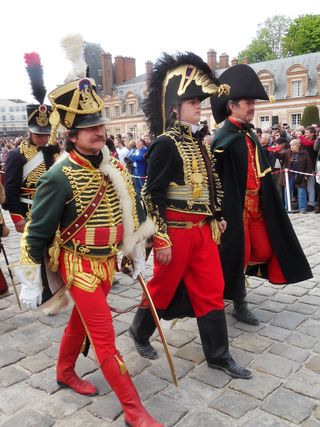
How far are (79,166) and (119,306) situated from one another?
243 cm

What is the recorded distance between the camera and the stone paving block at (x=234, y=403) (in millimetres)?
2846

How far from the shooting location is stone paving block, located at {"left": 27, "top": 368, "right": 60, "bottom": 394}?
10.5 feet

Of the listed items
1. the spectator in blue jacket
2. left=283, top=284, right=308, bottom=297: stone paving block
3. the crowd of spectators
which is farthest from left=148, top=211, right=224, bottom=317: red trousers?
the spectator in blue jacket

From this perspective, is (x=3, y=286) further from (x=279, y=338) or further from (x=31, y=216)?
(x=279, y=338)

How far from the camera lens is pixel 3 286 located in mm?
5070

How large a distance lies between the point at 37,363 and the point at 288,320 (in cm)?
232

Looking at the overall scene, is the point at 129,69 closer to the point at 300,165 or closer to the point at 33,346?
the point at 300,165

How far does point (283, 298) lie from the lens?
483 centimetres

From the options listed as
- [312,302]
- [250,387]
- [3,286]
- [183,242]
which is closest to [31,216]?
[183,242]

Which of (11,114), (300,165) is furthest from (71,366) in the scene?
Answer: (11,114)

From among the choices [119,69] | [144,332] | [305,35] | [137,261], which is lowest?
[144,332]

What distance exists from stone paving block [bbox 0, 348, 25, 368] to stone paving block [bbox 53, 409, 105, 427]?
3.35 ft

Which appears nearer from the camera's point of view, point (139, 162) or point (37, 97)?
point (37, 97)

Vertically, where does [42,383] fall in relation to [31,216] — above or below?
below
